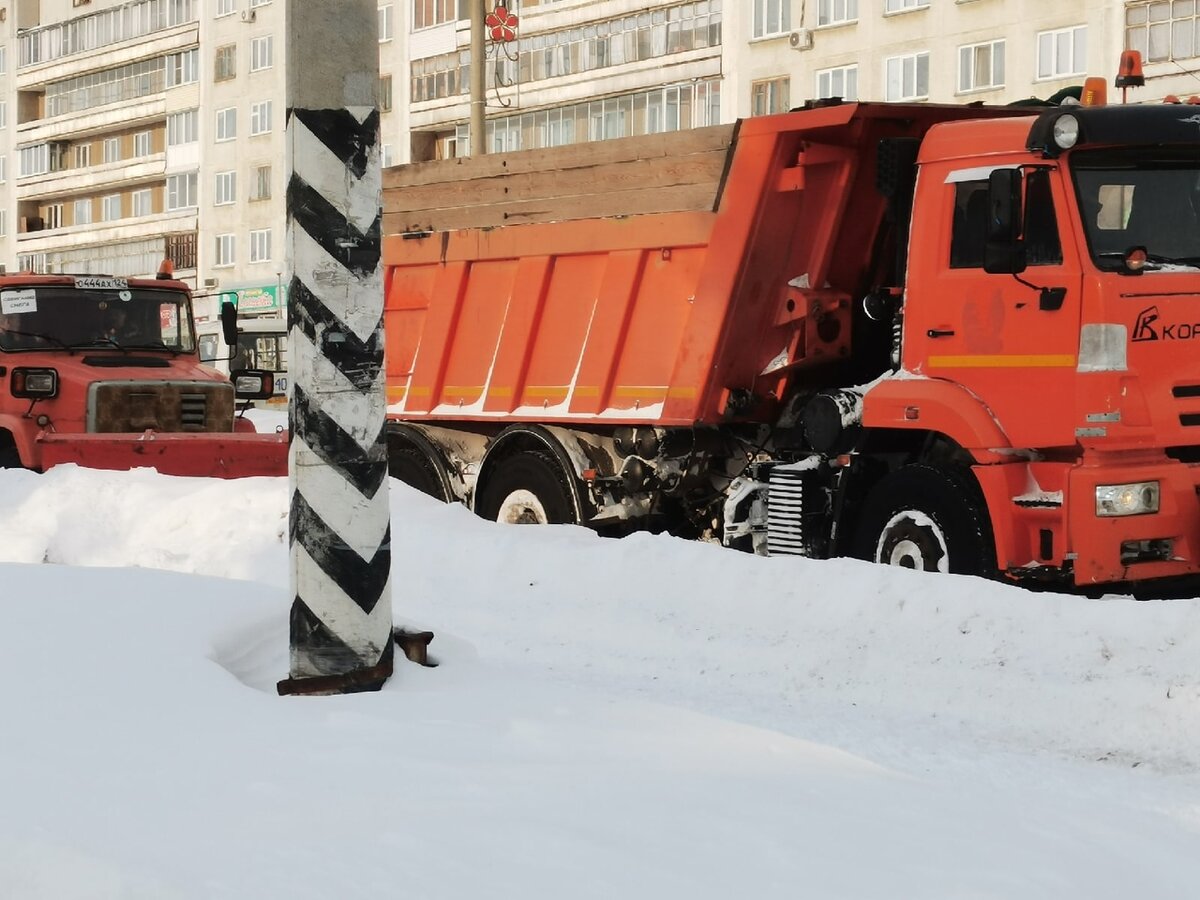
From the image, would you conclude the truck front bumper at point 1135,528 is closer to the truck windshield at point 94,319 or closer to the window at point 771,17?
the truck windshield at point 94,319

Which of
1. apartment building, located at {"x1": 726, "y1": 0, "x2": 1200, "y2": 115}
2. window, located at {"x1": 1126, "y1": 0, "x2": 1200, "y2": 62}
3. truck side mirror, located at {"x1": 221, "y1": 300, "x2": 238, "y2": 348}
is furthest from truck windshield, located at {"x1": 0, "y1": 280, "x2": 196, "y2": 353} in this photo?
window, located at {"x1": 1126, "y1": 0, "x2": 1200, "y2": 62}

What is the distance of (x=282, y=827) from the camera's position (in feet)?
14.2

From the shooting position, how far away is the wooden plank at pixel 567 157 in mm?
11305

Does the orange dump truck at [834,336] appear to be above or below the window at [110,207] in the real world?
below

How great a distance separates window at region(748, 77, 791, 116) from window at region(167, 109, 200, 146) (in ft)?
99.8

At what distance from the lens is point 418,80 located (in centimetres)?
6025

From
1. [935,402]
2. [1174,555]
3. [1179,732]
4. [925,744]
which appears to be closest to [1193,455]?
[1174,555]

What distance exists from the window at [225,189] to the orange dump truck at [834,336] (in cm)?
5718

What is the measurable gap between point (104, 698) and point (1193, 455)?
19.8ft

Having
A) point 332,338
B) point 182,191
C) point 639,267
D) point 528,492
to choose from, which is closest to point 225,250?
point 182,191

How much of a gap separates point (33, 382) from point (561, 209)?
463 cm

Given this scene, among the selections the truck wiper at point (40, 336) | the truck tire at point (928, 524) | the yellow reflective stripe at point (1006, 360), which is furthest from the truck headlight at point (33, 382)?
the yellow reflective stripe at point (1006, 360)

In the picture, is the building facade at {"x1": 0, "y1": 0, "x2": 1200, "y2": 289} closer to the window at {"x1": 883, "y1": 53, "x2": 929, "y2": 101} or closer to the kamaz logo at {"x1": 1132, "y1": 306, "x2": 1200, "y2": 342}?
the window at {"x1": 883, "y1": 53, "x2": 929, "y2": 101}

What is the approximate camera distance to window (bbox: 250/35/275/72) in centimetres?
6900
